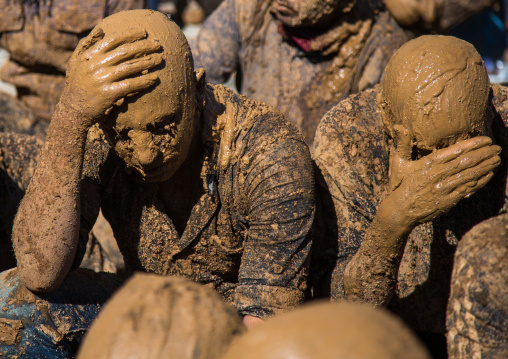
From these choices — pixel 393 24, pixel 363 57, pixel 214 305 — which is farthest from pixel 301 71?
pixel 214 305

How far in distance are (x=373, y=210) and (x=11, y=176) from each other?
2.03 m

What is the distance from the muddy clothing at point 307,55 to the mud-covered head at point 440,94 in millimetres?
1421

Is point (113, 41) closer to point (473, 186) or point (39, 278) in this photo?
point (39, 278)

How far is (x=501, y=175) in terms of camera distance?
3.05m

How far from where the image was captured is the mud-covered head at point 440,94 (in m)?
2.48

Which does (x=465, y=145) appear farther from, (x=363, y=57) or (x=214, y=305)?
(x=363, y=57)

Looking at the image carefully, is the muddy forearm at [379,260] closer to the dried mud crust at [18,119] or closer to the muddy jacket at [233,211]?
the muddy jacket at [233,211]

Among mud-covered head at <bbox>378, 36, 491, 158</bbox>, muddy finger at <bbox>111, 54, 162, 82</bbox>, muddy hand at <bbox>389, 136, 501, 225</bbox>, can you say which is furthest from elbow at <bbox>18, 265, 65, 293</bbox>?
mud-covered head at <bbox>378, 36, 491, 158</bbox>

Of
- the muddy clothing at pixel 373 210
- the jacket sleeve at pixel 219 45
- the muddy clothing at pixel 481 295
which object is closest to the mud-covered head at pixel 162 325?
the muddy clothing at pixel 481 295

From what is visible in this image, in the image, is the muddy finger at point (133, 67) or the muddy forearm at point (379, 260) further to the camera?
the muddy forearm at point (379, 260)

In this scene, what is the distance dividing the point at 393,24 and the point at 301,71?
67cm

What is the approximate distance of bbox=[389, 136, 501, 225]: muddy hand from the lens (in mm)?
2439

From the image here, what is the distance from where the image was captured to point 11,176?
359 cm

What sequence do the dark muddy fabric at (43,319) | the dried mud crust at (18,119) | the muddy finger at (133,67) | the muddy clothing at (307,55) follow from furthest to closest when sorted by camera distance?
the dried mud crust at (18,119) → the muddy clothing at (307,55) → the dark muddy fabric at (43,319) → the muddy finger at (133,67)
